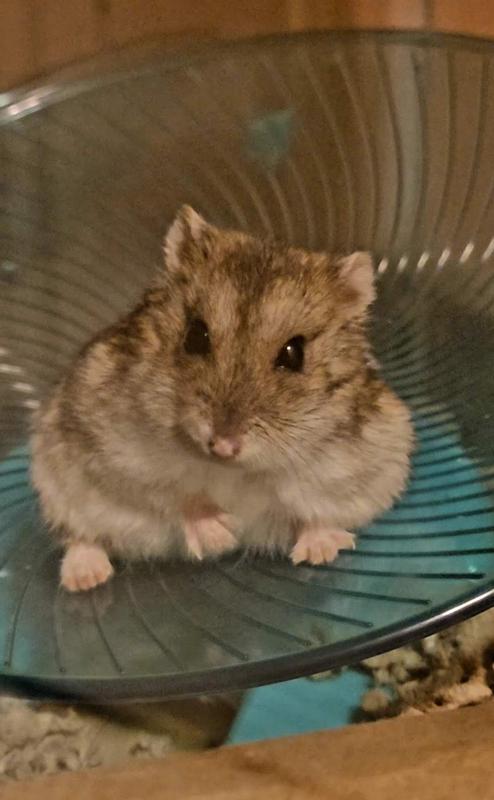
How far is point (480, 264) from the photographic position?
58.5 inches

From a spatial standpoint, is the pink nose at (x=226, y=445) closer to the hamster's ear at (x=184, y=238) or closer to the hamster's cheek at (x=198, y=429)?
the hamster's cheek at (x=198, y=429)

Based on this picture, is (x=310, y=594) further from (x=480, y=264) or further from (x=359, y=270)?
(x=480, y=264)

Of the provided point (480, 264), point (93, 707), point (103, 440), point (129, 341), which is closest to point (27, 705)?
point (93, 707)

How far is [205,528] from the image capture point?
4.02 ft

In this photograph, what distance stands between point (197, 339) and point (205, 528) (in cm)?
24

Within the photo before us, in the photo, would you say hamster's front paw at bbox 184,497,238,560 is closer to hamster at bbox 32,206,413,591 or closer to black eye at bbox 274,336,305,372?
hamster at bbox 32,206,413,591

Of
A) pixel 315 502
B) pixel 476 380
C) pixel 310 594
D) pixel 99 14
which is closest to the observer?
pixel 310 594

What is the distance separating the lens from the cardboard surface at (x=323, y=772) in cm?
94

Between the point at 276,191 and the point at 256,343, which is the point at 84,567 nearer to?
the point at 256,343

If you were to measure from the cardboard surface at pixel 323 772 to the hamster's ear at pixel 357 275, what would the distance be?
49 centimetres

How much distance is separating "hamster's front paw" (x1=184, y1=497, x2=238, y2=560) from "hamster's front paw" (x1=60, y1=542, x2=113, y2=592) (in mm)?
122

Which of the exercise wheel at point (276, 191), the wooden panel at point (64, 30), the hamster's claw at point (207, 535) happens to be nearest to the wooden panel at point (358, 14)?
the exercise wheel at point (276, 191)

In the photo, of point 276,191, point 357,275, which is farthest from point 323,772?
point 276,191

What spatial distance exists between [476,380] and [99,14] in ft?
3.15
